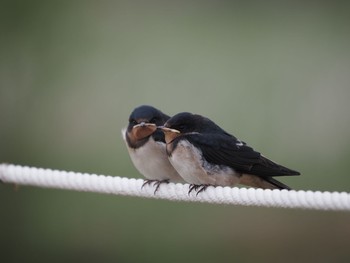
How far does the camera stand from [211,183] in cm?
271

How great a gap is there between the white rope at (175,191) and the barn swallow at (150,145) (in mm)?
206

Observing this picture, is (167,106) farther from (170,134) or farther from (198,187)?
(198,187)

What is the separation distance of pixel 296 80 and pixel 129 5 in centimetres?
194

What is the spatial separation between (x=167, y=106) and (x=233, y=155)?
315 centimetres

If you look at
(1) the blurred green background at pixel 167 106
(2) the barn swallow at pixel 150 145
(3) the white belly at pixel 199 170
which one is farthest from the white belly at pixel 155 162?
(1) the blurred green background at pixel 167 106

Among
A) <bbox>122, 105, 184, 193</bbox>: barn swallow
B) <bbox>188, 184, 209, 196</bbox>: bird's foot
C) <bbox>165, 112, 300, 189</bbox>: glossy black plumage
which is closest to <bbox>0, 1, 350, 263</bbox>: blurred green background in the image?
<bbox>122, 105, 184, 193</bbox>: barn swallow

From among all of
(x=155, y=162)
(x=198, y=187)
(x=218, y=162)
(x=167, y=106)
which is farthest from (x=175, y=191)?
(x=167, y=106)

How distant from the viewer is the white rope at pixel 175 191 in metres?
2.06

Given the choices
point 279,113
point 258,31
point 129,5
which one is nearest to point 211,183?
point 279,113

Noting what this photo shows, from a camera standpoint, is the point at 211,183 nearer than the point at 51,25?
Yes

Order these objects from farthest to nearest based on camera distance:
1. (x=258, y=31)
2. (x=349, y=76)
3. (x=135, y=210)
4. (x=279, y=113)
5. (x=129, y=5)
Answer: (x=129, y=5) → (x=258, y=31) → (x=349, y=76) → (x=279, y=113) → (x=135, y=210)

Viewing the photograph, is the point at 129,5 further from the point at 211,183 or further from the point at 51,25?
the point at 211,183

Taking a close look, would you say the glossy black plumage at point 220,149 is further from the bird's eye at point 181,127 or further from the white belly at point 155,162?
the white belly at point 155,162

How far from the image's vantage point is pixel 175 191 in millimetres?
2615
